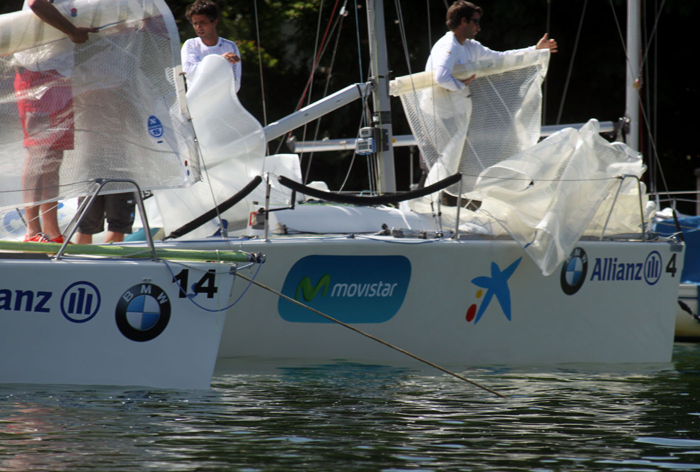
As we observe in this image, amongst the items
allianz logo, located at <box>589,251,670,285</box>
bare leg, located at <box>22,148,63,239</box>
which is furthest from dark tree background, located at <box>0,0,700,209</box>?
bare leg, located at <box>22,148,63,239</box>

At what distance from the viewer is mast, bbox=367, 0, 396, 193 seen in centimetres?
751

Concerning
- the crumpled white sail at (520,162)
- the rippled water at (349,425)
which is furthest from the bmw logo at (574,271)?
the rippled water at (349,425)

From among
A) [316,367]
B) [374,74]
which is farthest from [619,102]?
[316,367]

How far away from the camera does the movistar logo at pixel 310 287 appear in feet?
20.1

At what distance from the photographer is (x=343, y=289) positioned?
6234mm

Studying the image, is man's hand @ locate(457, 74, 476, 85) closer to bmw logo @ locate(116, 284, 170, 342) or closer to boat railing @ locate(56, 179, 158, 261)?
boat railing @ locate(56, 179, 158, 261)

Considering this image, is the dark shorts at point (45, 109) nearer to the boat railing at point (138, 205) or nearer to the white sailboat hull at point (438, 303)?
the boat railing at point (138, 205)

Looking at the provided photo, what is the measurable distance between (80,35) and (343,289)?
2228 millimetres

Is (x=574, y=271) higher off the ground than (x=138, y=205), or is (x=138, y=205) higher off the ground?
(x=138, y=205)

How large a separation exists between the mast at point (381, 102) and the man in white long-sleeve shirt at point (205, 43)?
1070mm

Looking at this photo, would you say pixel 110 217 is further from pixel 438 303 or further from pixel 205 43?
pixel 438 303

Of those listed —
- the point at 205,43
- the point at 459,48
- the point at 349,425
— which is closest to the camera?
the point at 349,425

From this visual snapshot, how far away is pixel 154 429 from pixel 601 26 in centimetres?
1282

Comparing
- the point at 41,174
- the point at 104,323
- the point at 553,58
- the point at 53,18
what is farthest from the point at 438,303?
the point at 553,58
